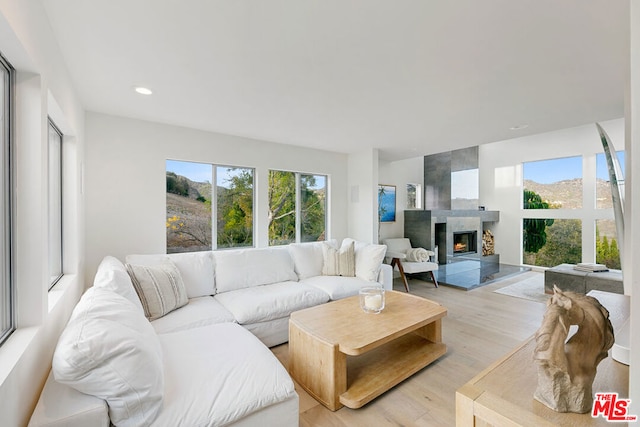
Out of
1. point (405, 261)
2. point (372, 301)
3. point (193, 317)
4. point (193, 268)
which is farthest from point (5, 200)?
point (405, 261)

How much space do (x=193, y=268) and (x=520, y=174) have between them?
272 inches

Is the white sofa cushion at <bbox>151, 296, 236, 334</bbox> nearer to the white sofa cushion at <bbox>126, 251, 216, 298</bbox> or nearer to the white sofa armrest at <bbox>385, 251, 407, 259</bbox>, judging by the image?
the white sofa cushion at <bbox>126, 251, 216, 298</bbox>

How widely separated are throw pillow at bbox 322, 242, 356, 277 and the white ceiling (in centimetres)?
167

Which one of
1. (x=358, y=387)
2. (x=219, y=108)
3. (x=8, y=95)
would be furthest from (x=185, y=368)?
(x=219, y=108)

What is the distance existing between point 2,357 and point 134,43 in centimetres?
173

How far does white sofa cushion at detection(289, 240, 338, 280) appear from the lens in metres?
3.58

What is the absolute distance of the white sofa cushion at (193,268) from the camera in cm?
274

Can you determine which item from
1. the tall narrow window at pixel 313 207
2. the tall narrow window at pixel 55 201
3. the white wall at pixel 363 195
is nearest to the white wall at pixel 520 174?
the white wall at pixel 363 195

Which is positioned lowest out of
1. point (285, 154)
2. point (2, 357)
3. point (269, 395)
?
point (269, 395)

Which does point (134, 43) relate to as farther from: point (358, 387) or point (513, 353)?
point (358, 387)

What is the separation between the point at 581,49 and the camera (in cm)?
176

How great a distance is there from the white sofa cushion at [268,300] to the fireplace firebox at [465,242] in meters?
4.16

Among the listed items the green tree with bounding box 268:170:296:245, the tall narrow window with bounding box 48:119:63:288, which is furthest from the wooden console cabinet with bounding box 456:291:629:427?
the green tree with bounding box 268:170:296:245

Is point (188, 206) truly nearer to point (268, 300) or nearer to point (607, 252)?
point (268, 300)
